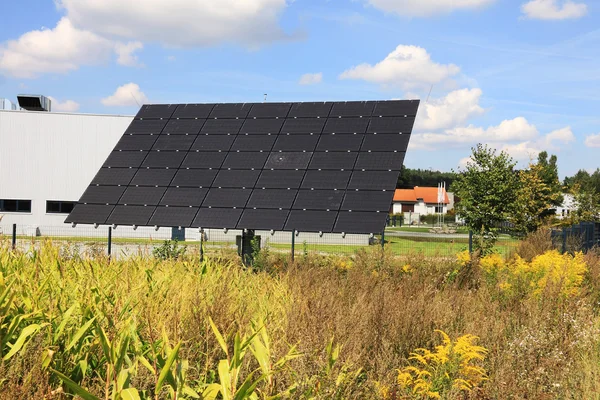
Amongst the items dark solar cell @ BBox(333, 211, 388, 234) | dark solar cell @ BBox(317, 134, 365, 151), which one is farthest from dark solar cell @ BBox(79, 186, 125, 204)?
dark solar cell @ BBox(333, 211, 388, 234)

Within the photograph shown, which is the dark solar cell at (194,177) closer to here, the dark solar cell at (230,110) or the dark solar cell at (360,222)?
the dark solar cell at (230,110)

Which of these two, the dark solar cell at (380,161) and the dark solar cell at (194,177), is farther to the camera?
the dark solar cell at (194,177)

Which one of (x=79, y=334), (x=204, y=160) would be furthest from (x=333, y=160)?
(x=79, y=334)

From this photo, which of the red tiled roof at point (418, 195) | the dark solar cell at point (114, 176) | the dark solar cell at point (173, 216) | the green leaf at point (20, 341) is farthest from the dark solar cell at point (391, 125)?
the red tiled roof at point (418, 195)

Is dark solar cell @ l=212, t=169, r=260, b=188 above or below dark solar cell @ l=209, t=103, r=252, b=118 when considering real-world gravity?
below

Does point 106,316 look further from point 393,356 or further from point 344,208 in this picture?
point 344,208

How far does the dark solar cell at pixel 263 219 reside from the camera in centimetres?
1527

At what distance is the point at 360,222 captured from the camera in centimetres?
1492

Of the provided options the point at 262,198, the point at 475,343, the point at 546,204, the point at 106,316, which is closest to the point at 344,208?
the point at 262,198

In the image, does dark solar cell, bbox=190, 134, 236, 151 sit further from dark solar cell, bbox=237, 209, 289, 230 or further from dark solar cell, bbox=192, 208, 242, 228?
dark solar cell, bbox=237, 209, 289, 230

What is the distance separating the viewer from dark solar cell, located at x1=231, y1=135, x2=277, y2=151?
60.5 feet

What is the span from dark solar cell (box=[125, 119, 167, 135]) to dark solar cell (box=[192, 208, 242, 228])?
17.3 feet

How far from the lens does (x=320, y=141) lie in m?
18.1

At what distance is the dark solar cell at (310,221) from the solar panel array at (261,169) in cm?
3
